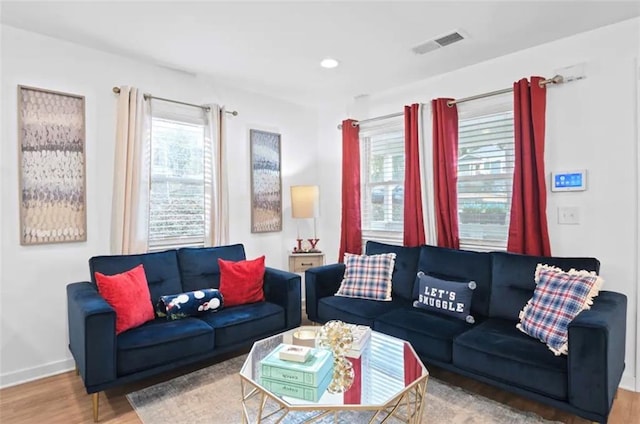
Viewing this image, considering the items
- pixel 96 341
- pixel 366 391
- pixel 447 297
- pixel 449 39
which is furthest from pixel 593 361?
pixel 96 341

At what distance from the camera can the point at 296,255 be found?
399cm

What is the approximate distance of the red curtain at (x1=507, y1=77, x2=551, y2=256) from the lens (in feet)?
8.92

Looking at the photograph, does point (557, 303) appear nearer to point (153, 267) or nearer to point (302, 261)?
point (302, 261)

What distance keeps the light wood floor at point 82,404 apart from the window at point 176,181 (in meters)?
1.19

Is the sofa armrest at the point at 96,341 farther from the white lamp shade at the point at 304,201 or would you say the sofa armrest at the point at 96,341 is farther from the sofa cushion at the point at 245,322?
the white lamp shade at the point at 304,201

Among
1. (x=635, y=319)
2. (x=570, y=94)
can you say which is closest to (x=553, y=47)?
(x=570, y=94)

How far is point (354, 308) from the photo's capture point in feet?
9.55

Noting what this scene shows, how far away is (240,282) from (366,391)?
1.61 metres

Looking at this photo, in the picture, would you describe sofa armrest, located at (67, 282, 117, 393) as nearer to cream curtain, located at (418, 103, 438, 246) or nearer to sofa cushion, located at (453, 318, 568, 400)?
sofa cushion, located at (453, 318, 568, 400)

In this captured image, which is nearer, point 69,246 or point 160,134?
point 69,246

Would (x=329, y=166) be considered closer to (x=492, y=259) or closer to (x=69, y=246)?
(x=492, y=259)

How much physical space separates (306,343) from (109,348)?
1.16 m

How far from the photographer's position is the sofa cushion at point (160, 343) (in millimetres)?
2193

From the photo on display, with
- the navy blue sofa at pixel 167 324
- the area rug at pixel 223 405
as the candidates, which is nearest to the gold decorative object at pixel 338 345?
the area rug at pixel 223 405
